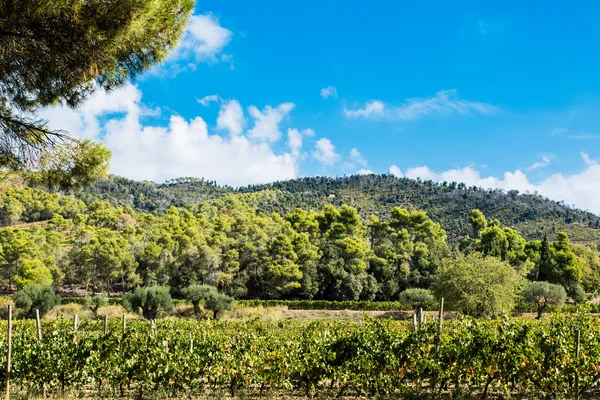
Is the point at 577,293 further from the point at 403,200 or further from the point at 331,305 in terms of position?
the point at 403,200

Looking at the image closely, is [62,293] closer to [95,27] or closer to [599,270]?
[95,27]

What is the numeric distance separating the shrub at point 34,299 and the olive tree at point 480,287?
22.9 m

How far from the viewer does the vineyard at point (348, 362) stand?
24.8 feet

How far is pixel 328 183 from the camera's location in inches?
5502

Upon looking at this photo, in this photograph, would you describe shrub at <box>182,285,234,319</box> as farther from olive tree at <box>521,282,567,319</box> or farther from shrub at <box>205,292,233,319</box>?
olive tree at <box>521,282,567,319</box>

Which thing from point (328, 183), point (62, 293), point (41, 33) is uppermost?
point (328, 183)

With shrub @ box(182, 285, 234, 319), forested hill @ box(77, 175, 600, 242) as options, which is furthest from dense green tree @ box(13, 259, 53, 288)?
forested hill @ box(77, 175, 600, 242)

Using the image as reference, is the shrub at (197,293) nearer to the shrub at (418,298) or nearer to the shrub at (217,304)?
the shrub at (217,304)

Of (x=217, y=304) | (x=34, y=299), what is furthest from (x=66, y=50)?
(x=34, y=299)

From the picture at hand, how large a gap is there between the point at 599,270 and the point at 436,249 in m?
16.8

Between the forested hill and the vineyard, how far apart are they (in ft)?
270

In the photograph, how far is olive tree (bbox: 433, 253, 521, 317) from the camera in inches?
910

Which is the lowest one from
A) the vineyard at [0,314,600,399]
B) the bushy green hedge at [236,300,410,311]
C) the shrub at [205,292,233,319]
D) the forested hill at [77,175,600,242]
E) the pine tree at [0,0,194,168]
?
the bushy green hedge at [236,300,410,311]

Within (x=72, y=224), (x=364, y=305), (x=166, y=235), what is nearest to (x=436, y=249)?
(x=364, y=305)
